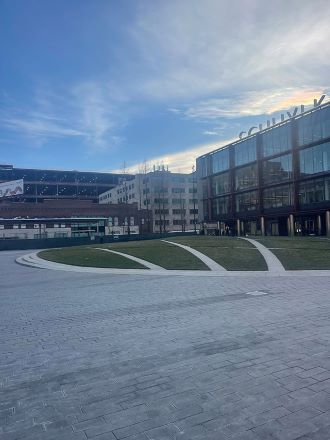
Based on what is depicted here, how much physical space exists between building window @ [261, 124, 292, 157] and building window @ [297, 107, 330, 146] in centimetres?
239

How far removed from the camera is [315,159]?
173ft

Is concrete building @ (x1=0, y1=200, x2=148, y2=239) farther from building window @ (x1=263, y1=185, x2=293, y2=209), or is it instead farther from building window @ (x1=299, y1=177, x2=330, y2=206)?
Answer: building window @ (x1=299, y1=177, x2=330, y2=206)

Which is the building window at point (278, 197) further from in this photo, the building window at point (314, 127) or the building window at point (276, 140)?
the building window at point (314, 127)

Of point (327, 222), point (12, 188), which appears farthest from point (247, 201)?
point (12, 188)

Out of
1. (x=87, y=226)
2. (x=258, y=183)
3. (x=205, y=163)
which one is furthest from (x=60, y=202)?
(x=258, y=183)

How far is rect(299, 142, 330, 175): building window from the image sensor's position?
168 ft

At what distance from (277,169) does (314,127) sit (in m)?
9.36

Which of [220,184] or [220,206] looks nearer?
[220,184]

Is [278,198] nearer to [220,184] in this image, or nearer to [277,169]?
[277,169]

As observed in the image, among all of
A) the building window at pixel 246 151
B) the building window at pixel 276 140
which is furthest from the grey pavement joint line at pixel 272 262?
the building window at pixel 246 151

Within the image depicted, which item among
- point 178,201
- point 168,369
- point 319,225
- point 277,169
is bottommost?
point 168,369

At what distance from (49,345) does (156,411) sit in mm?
3785

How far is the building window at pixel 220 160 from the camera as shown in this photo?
72644 mm

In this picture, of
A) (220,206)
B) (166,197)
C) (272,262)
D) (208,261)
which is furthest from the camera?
(166,197)
